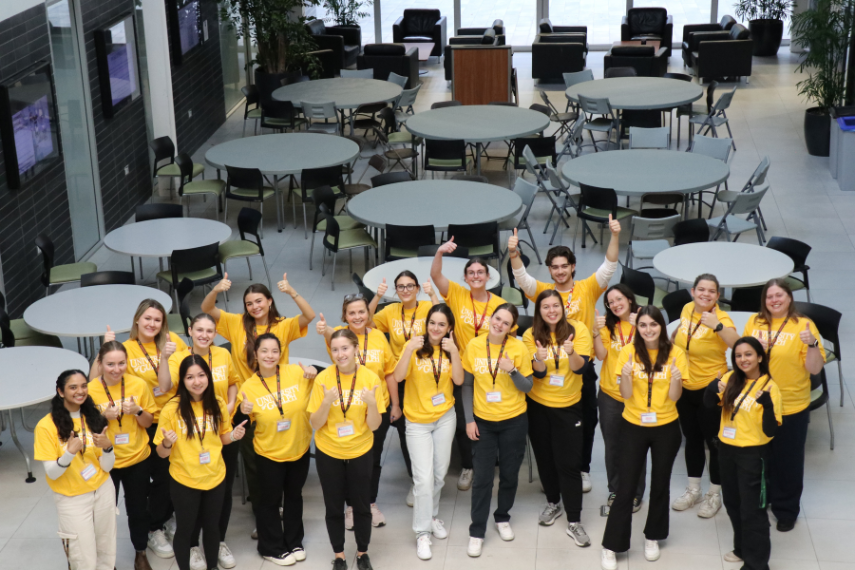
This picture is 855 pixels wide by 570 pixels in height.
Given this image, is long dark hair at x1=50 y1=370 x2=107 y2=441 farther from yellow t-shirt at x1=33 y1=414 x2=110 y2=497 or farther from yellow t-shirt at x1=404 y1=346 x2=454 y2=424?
yellow t-shirt at x1=404 y1=346 x2=454 y2=424

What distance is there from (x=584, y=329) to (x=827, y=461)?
6.60 feet

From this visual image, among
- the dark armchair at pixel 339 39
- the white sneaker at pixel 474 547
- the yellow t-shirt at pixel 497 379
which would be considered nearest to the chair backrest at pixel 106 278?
the yellow t-shirt at pixel 497 379

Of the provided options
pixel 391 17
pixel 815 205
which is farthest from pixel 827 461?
pixel 391 17

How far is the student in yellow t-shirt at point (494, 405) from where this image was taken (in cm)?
479

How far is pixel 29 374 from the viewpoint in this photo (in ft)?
19.2

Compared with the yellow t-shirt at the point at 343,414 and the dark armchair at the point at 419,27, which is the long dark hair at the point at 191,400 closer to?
the yellow t-shirt at the point at 343,414

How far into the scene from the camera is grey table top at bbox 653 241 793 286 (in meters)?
6.66

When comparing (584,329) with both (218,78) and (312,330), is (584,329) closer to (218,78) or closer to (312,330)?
(312,330)

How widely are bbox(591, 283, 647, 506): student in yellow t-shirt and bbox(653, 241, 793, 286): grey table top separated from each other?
5.49 feet

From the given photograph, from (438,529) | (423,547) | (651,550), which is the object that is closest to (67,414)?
(423,547)

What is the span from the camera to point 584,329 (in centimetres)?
497

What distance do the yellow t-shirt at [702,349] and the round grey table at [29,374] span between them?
11.5ft

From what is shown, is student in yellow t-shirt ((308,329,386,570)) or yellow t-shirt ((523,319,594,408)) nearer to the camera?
student in yellow t-shirt ((308,329,386,570))

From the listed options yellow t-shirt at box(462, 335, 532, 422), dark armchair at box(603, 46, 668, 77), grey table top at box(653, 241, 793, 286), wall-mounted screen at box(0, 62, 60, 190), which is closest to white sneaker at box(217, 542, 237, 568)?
yellow t-shirt at box(462, 335, 532, 422)
